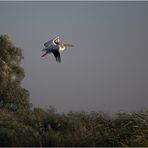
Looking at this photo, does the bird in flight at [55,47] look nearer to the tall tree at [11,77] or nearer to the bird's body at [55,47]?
the bird's body at [55,47]

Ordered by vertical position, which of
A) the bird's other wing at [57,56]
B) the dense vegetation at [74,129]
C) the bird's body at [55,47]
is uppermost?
the bird's body at [55,47]

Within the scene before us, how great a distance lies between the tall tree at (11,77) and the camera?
31.2 m

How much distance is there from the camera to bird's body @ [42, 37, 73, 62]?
47.1 feet

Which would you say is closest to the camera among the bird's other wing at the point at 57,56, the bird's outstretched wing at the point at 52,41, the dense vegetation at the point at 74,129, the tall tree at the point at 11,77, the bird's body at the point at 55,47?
the dense vegetation at the point at 74,129

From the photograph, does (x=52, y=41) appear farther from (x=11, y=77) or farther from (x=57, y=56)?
(x=11, y=77)

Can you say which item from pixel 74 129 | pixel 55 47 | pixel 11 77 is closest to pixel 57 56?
pixel 55 47

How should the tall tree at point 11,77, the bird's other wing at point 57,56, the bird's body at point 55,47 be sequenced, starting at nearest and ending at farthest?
the bird's other wing at point 57,56 → the bird's body at point 55,47 → the tall tree at point 11,77

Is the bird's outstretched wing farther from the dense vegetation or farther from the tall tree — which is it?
the tall tree

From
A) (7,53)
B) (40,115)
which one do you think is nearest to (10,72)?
(7,53)

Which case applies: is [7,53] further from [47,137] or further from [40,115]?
[47,137]

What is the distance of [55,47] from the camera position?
14578 millimetres

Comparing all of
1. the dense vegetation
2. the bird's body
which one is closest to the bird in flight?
the bird's body

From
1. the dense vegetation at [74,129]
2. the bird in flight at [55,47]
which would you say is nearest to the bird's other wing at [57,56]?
the bird in flight at [55,47]

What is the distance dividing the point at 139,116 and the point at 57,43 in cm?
370
